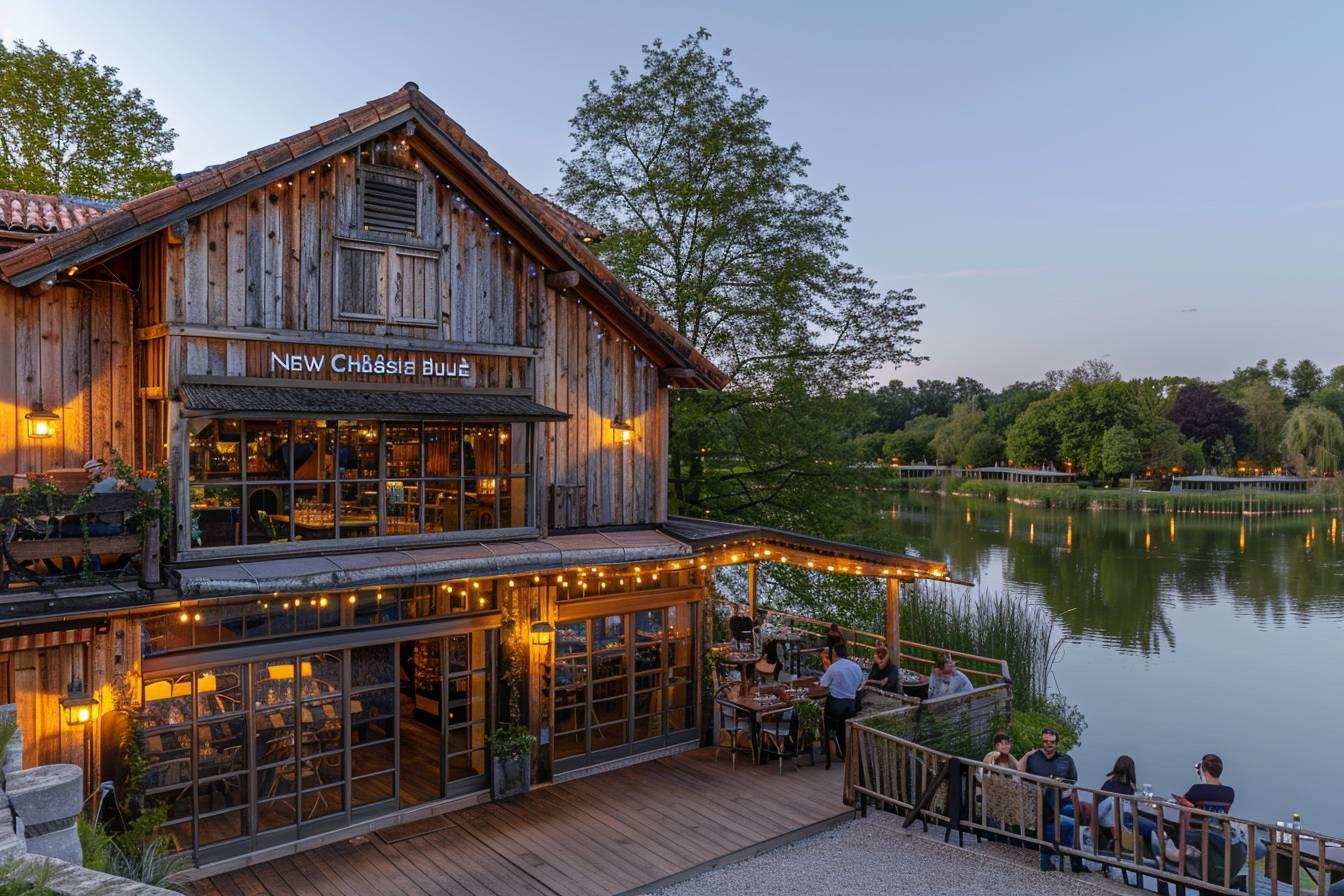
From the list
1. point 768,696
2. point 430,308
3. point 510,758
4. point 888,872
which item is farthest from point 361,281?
point 888,872

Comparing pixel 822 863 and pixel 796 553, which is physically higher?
pixel 796 553

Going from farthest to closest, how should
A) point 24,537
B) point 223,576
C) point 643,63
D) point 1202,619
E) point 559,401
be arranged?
1. point 1202,619
2. point 643,63
3. point 559,401
4. point 223,576
5. point 24,537

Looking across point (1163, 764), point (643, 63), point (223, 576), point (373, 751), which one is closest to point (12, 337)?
point (223, 576)

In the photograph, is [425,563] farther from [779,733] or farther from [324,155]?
[779,733]

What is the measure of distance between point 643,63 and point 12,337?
46.1ft

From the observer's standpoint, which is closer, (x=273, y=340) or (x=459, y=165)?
(x=273, y=340)

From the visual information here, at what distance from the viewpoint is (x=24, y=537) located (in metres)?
7.27

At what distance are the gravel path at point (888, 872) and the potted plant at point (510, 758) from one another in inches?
108

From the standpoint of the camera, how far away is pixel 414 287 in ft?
32.7

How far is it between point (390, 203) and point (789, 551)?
6638mm

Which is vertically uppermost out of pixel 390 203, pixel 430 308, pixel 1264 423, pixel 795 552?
pixel 390 203

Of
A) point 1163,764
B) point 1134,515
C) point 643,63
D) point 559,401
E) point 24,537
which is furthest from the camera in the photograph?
point 1134,515

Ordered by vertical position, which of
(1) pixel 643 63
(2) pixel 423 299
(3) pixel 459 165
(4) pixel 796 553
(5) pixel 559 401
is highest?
(1) pixel 643 63

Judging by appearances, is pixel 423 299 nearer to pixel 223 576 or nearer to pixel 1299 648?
pixel 223 576
